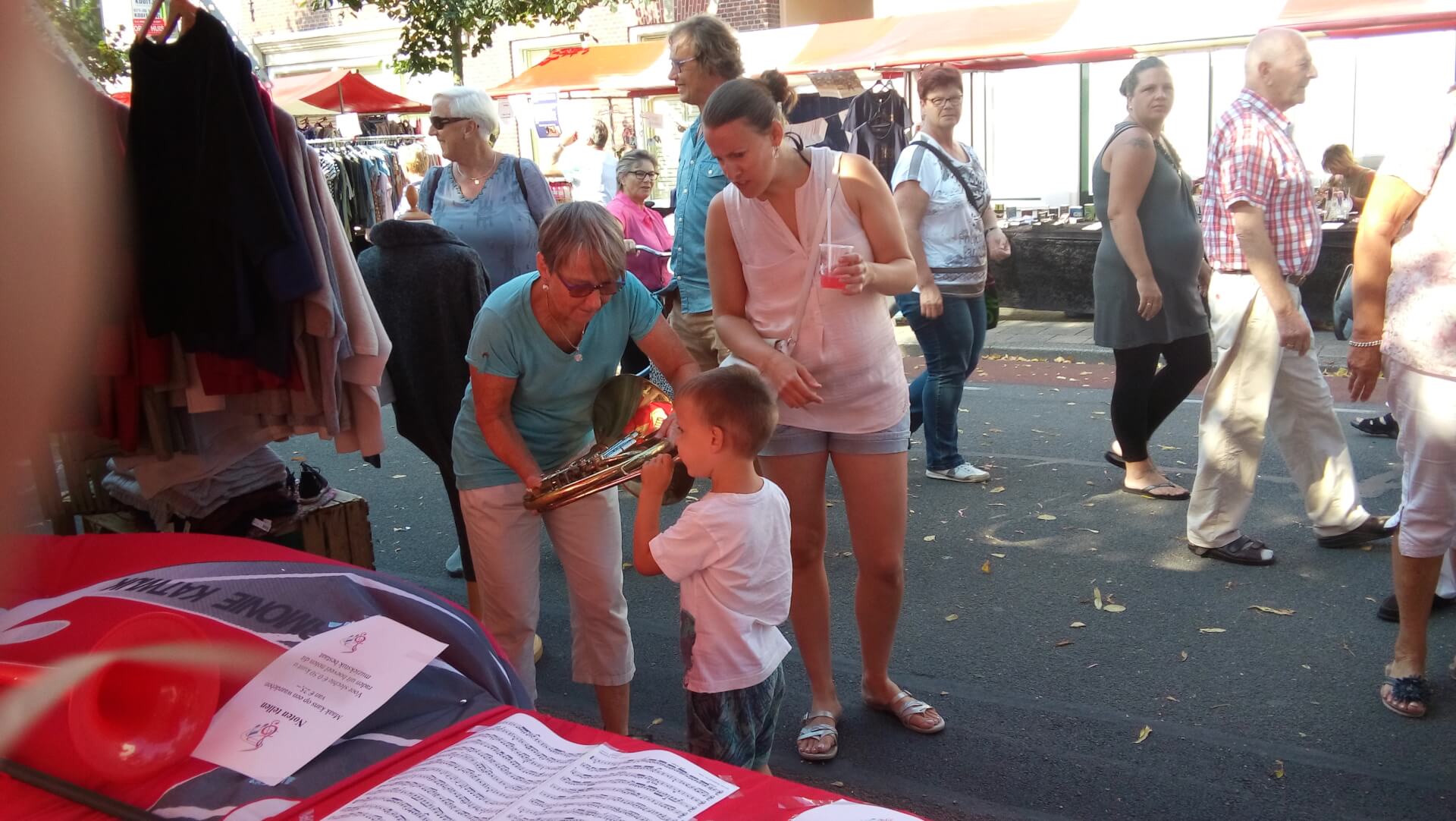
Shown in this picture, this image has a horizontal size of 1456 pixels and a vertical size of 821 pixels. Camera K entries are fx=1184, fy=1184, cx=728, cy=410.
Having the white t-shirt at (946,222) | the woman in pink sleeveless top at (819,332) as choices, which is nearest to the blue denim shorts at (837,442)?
the woman in pink sleeveless top at (819,332)

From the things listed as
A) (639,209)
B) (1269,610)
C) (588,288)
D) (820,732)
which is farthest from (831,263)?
(639,209)

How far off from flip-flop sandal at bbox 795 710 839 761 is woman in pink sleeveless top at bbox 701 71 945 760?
17 mm

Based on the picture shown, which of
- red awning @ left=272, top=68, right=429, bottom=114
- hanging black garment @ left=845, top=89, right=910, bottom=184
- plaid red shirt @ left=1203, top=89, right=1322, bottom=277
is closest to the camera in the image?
plaid red shirt @ left=1203, top=89, right=1322, bottom=277

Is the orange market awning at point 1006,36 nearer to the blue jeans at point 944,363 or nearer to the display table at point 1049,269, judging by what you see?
the display table at point 1049,269

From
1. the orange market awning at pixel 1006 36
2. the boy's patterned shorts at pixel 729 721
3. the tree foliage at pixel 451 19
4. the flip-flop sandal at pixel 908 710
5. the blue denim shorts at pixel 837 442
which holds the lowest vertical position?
the flip-flop sandal at pixel 908 710

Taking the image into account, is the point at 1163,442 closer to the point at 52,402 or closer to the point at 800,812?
the point at 800,812

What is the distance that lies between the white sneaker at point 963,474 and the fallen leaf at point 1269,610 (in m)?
1.98

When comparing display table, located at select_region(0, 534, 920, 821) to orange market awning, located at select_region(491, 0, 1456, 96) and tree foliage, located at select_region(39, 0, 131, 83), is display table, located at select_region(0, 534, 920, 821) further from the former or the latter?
orange market awning, located at select_region(491, 0, 1456, 96)

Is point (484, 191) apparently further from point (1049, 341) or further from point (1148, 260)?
point (1049, 341)

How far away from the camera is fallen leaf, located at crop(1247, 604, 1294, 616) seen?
4188 millimetres

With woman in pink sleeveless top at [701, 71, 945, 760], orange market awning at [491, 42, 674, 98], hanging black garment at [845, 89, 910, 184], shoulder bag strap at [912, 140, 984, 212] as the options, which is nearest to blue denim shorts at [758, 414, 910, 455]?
woman in pink sleeveless top at [701, 71, 945, 760]

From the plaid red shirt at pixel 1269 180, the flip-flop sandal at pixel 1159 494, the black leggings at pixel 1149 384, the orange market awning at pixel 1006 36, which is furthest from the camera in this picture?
the orange market awning at pixel 1006 36

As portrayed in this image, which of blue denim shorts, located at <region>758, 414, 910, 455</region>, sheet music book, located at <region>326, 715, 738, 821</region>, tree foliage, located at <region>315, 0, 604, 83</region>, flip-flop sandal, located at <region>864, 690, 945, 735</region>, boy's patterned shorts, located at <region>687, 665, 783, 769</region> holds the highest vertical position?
tree foliage, located at <region>315, 0, 604, 83</region>

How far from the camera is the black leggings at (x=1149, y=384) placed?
531 cm
